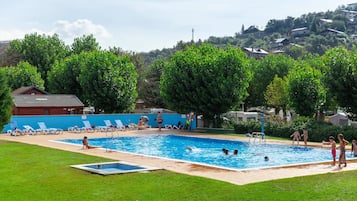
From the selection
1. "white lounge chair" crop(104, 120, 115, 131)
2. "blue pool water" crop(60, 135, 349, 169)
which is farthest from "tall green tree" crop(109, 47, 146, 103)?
"blue pool water" crop(60, 135, 349, 169)

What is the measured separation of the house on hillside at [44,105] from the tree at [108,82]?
2843mm

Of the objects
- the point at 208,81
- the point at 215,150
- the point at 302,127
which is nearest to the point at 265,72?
the point at 208,81

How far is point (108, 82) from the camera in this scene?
155 ft

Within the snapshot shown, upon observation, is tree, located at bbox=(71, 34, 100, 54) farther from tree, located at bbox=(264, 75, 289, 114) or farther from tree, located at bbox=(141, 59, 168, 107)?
tree, located at bbox=(264, 75, 289, 114)

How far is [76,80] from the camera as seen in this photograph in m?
52.1

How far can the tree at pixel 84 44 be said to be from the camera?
237 ft

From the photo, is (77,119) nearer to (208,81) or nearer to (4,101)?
(208,81)

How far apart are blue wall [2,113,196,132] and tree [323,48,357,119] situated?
13879mm

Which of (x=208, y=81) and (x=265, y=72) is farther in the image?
(x=265, y=72)

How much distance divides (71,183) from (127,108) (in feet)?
115

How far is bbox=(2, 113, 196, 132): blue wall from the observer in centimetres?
3716

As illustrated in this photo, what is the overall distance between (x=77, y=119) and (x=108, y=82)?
7.82 metres

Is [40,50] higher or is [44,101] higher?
[40,50]

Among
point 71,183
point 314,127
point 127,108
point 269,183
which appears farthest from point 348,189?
point 127,108
